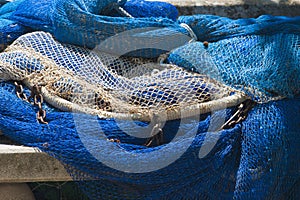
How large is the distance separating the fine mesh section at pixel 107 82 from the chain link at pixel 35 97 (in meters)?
0.04

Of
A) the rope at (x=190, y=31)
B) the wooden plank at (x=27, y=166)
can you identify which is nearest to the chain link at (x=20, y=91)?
the wooden plank at (x=27, y=166)

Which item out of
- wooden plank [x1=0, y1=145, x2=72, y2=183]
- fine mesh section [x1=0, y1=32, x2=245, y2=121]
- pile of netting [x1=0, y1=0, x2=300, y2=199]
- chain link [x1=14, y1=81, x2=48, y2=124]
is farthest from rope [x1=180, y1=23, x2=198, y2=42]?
wooden plank [x1=0, y1=145, x2=72, y2=183]

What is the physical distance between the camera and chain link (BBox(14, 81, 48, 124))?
3063 mm

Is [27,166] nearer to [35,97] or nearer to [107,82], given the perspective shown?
[35,97]

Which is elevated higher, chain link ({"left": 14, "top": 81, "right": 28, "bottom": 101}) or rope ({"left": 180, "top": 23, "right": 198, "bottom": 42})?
rope ({"left": 180, "top": 23, "right": 198, "bottom": 42})

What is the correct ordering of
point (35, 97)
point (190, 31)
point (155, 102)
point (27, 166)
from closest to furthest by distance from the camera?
point (27, 166) → point (155, 102) → point (35, 97) → point (190, 31)

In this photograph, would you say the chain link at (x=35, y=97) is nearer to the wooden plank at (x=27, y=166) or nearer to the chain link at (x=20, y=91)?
the chain link at (x=20, y=91)

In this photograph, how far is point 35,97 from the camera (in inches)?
125

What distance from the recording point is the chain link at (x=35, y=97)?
3063 millimetres

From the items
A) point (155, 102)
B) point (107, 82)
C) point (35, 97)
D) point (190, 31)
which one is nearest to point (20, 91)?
point (35, 97)

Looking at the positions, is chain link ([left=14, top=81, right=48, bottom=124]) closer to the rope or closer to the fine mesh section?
the fine mesh section

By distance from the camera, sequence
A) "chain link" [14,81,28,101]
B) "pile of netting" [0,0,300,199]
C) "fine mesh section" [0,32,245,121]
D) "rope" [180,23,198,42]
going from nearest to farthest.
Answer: "pile of netting" [0,0,300,199]
"fine mesh section" [0,32,245,121]
"chain link" [14,81,28,101]
"rope" [180,23,198,42]

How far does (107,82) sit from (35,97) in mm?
427

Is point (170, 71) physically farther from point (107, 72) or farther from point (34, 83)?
point (34, 83)
